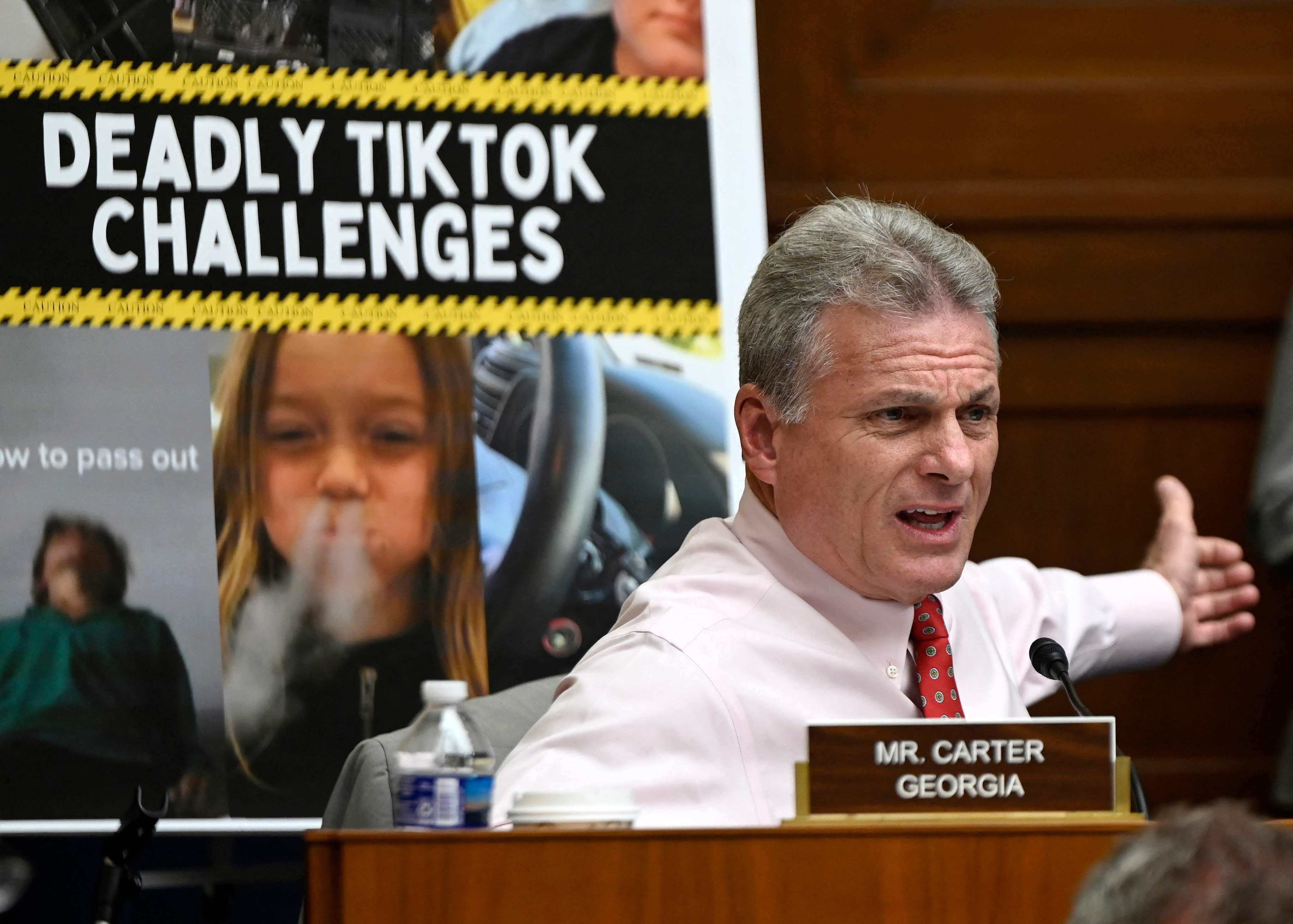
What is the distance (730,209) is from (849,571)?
84cm

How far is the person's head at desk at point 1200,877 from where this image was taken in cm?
75

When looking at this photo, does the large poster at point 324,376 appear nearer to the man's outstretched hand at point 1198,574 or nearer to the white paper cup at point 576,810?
the man's outstretched hand at point 1198,574

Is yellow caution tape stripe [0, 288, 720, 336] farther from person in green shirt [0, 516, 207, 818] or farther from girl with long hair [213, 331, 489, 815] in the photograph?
person in green shirt [0, 516, 207, 818]

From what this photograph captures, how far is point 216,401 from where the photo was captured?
8.78ft

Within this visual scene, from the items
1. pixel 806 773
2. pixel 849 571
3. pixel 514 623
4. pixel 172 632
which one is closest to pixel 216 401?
pixel 172 632

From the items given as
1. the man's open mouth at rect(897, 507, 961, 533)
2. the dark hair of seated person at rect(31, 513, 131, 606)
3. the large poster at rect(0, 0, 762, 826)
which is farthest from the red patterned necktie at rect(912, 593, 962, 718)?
the dark hair of seated person at rect(31, 513, 131, 606)

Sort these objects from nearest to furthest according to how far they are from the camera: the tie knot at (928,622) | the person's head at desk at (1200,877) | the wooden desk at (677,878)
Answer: the person's head at desk at (1200,877) → the wooden desk at (677,878) → the tie knot at (928,622)

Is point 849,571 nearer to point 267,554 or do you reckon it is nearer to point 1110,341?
point 267,554

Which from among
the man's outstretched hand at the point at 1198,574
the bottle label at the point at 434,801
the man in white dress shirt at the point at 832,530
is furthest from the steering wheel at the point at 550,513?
the bottle label at the point at 434,801

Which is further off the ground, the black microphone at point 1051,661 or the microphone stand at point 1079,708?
the black microphone at point 1051,661

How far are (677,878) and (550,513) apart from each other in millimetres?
1418

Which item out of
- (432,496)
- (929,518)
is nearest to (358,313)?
(432,496)

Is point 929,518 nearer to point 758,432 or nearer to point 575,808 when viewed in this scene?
point 758,432

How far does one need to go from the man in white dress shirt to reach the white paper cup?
498 millimetres
